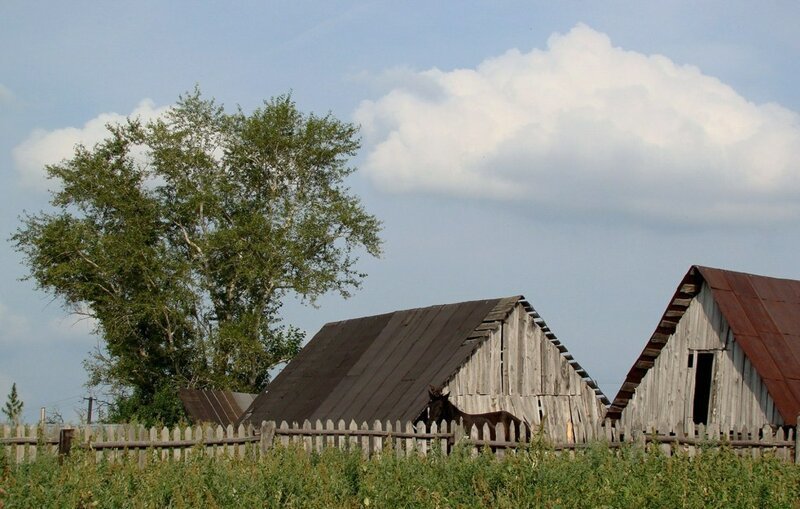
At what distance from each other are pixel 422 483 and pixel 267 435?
329 inches

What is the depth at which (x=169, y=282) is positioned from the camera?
41.1m

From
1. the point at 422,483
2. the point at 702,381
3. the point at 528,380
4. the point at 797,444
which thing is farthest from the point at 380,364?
the point at 422,483

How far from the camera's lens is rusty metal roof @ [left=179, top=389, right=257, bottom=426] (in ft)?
103

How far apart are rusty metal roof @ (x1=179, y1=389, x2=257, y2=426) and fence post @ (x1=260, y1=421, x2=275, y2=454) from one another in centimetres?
1365

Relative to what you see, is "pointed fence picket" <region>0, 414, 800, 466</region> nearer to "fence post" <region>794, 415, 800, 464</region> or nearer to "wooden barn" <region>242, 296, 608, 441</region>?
"fence post" <region>794, 415, 800, 464</region>

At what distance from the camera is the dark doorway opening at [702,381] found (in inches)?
850

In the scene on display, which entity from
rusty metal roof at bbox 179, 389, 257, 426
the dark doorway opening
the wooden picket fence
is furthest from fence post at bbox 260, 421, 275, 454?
rusty metal roof at bbox 179, 389, 257, 426

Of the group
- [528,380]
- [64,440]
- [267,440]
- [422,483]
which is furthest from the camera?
[528,380]

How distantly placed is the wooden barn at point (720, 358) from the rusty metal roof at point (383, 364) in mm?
3833

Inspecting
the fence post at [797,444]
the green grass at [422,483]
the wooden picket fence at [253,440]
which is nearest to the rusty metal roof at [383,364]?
the wooden picket fence at [253,440]

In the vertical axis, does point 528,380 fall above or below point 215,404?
above

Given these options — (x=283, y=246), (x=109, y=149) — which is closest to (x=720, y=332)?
(x=283, y=246)

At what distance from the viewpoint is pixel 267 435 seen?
17656 millimetres

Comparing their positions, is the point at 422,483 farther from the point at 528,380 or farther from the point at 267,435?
the point at 528,380
